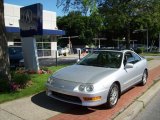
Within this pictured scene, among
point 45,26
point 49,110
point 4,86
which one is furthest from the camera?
point 45,26

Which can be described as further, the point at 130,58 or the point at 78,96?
the point at 130,58

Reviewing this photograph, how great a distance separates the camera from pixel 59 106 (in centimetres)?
682

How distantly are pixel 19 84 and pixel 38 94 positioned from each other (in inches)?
33.9

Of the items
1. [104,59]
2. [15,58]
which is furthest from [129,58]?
[15,58]

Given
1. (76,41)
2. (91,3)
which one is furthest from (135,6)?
(76,41)

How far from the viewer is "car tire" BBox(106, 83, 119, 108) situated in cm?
674

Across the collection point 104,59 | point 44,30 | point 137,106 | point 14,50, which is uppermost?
point 44,30

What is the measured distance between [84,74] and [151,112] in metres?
1.96

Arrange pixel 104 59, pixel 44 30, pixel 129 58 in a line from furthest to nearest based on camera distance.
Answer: pixel 44 30
pixel 129 58
pixel 104 59

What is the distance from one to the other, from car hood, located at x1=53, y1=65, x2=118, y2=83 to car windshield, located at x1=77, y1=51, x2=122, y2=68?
1.26 feet

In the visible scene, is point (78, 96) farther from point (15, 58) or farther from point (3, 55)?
point (15, 58)

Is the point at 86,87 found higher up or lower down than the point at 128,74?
lower down

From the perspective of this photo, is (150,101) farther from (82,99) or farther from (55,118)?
(55,118)

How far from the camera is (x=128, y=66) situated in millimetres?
7930
